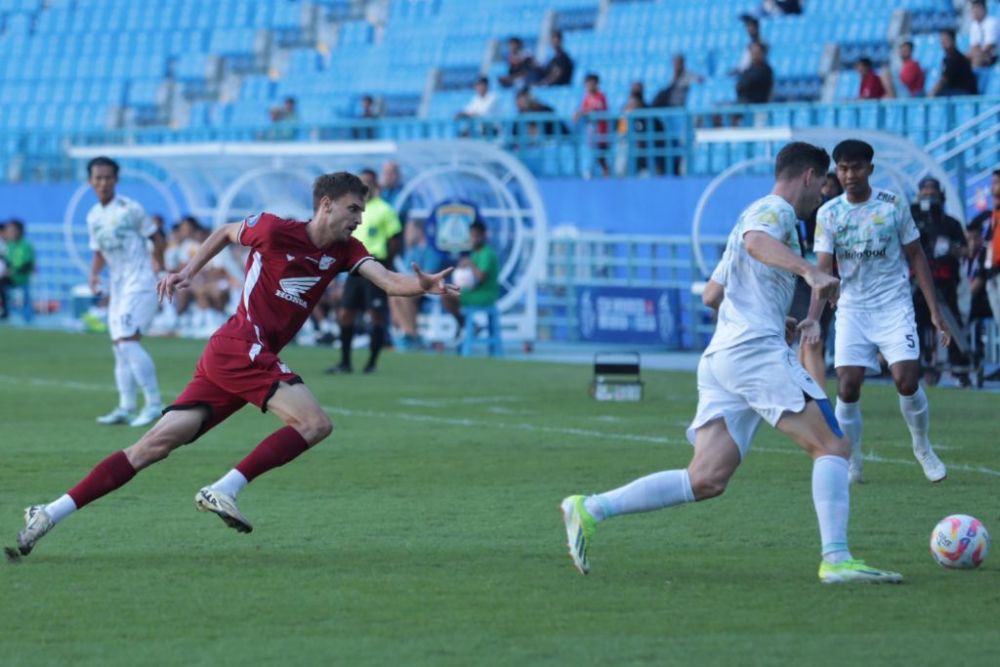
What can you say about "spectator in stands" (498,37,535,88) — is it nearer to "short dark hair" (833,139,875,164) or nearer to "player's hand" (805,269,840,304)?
"short dark hair" (833,139,875,164)

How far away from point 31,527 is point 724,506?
376 cm

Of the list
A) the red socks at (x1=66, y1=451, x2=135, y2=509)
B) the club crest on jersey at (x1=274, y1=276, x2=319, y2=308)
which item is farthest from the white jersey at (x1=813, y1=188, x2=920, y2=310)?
the red socks at (x1=66, y1=451, x2=135, y2=509)

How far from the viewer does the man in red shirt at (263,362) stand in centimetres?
791

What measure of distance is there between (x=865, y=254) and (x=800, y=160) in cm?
316

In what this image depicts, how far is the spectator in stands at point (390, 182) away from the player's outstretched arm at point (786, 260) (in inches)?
609

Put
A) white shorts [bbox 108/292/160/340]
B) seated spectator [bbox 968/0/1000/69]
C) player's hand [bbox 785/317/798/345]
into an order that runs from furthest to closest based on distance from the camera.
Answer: seated spectator [bbox 968/0/1000/69] → white shorts [bbox 108/292/160/340] → player's hand [bbox 785/317/798/345]

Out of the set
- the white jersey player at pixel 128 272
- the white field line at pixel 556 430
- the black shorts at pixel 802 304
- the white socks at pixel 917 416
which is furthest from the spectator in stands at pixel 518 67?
the white socks at pixel 917 416

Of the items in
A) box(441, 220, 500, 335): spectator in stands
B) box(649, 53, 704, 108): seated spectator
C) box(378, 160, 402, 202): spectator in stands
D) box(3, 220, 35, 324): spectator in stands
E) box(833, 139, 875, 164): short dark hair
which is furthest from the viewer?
box(3, 220, 35, 324): spectator in stands

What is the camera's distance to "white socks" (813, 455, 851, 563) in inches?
281

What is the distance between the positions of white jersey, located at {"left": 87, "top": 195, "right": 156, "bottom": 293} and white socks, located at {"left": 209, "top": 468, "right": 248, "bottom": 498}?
6168mm

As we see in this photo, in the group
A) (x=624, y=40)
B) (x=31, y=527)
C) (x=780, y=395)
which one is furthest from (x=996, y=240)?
(x=624, y=40)

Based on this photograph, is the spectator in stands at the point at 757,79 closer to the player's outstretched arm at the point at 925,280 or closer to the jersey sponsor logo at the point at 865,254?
the jersey sponsor logo at the point at 865,254

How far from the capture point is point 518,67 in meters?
27.8

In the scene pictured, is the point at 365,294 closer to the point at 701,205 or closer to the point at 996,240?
the point at 701,205
